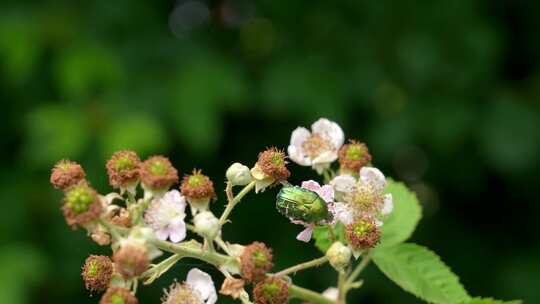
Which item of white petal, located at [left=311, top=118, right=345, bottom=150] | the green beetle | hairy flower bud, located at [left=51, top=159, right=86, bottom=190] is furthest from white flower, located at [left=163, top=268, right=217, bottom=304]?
white petal, located at [left=311, top=118, right=345, bottom=150]

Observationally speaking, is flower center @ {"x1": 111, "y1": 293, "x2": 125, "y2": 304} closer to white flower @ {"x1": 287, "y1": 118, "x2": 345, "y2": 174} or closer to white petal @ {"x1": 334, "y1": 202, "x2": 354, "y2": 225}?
white petal @ {"x1": 334, "y1": 202, "x2": 354, "y2": 225}

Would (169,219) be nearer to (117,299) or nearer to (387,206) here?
(117,299)

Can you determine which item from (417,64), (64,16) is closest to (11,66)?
(64,16)

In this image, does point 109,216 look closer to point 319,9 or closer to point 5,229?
point 5,229

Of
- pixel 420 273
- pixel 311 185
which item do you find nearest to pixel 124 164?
pixel 311 185

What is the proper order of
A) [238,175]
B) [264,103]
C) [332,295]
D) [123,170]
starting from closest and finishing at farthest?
1. [123,170]
2. [238,175]
3. [332,295]
4. [264,103]

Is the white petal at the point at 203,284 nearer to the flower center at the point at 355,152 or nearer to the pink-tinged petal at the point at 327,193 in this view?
the pink-tinged petal at the point at 327,193
